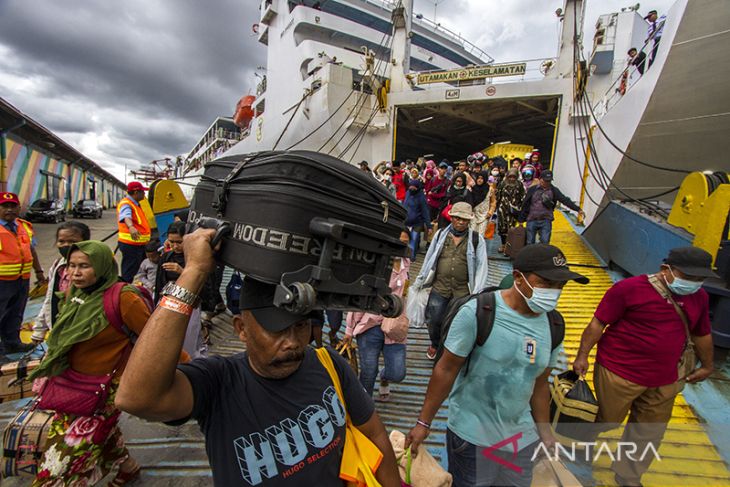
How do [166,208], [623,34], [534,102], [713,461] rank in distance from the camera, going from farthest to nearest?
[534,102] < [623,34] < [166,208] < [713,461]

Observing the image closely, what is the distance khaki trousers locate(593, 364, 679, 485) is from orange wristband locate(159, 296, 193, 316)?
9.78 feet

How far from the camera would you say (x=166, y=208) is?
643cm

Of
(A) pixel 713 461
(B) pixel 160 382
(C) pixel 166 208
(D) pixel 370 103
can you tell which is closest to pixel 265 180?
(B) pixel 160 382

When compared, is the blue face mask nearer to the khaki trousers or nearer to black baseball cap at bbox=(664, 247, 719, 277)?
black baseball cap at bbox=(664, 247, 719, 277)

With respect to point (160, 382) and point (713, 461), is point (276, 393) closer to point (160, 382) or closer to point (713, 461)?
point (160, 382)

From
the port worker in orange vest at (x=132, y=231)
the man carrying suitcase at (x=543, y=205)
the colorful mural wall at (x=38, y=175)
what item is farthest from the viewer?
the colorful mural wall at (x=38, y=175)

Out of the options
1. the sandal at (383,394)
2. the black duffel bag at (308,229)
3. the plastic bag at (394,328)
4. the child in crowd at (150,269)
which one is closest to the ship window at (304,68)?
the child in crowd at (150,269)

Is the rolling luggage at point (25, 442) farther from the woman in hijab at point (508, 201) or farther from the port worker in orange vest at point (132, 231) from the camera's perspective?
the woman in hijab at point (508, 201)

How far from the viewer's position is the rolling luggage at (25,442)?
191 cm

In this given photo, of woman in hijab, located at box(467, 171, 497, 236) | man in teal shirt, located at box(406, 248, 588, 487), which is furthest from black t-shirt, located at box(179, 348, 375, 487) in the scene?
woman in hijab, located at box(467, 171, 497, 236)

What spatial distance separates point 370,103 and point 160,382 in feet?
51.0

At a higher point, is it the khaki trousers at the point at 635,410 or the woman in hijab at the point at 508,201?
the woman in hijab at the point at 508,201

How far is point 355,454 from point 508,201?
7.76m

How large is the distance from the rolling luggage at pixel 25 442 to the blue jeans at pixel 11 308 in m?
2.95
